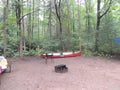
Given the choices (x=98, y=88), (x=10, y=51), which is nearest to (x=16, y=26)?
(x=10, y=51)

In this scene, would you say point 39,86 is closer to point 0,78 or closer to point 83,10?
point 0,78

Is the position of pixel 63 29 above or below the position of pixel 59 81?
above

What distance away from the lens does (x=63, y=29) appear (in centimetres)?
1603

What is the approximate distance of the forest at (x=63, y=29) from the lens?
42.8 ft

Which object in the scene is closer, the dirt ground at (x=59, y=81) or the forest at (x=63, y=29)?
the dirt ground at (x=59, y=81)

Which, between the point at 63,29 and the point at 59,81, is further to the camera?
the point at 63,29

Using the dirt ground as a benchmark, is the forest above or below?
above

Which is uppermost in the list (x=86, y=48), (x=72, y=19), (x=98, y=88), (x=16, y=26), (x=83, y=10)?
(x=83, y=10)

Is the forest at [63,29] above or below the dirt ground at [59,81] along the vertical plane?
above

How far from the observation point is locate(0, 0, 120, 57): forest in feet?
42.8

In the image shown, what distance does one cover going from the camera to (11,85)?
611cm

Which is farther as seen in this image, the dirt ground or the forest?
the forest

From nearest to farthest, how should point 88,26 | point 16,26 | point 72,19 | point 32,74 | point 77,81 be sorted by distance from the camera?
point 77,81
point 32,74
point 16,26
point 88,26
point 72,19

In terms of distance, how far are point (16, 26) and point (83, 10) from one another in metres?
8.74
